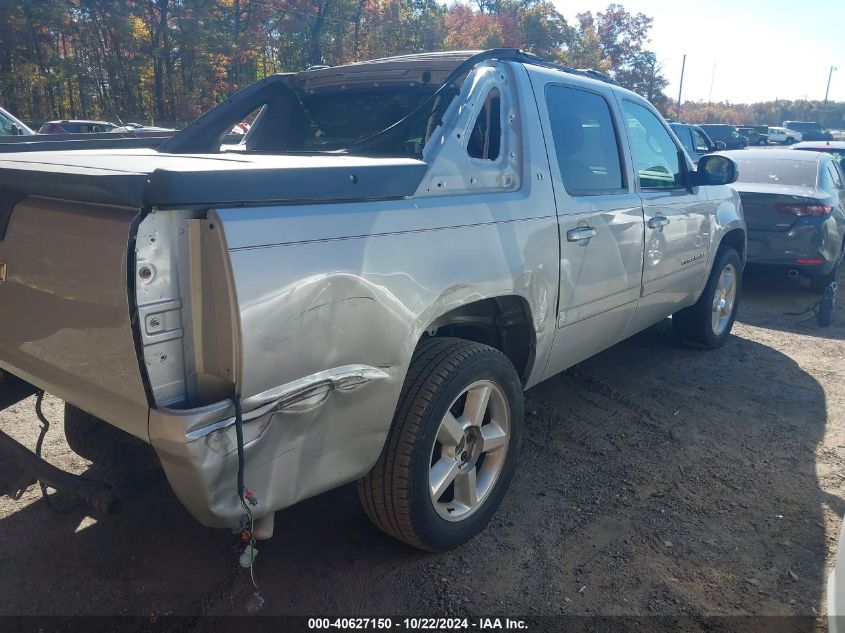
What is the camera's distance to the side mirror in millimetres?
4773

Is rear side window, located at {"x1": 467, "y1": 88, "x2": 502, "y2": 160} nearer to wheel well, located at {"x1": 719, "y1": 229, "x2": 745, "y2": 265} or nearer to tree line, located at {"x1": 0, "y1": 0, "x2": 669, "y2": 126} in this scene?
wheel well, located at {"x1": 719, "y1": 229, "x2": 745, "y2": 265}

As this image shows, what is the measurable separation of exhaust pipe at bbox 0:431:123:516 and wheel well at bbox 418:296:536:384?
1351 millimetres

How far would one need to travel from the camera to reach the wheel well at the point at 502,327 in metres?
3.00

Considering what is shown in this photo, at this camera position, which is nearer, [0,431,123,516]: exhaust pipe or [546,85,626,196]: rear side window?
[0,431,123,516]: exhaust pipe

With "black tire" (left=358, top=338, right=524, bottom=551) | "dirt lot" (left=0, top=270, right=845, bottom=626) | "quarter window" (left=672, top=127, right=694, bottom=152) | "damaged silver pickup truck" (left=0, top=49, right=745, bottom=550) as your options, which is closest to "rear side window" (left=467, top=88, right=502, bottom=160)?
"damaged silver pickup truck" (left=0, top=49, right=745, bottom=550)

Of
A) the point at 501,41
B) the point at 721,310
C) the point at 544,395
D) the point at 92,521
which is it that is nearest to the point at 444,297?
the point at 92,521

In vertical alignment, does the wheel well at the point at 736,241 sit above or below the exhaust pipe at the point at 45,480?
above

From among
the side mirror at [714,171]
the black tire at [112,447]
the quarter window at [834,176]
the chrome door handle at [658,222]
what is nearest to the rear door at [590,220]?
the chrome door handle at [658,222]

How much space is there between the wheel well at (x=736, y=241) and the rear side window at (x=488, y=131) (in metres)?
3.28

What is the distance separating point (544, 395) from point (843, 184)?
6.46 meters

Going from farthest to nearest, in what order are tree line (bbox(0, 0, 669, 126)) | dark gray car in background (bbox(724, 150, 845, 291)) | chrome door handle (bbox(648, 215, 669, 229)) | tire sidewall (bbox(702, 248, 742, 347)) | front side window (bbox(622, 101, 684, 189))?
1. tree line (bbox(0, 0, 669, 126))
2. dark gray car in background (bbox(724, 150, 845, 291))
3. tire sidewall (bbox(702, 248, 742, 347))
4. front side window (bbox(622, 101, 684, 189))
5. chrome door handle (bbox(648, 215, 669, 229))

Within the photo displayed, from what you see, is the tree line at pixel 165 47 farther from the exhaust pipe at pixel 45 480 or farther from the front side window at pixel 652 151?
the exhaust pipe at pixel 45 480

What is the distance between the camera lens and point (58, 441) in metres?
3.69

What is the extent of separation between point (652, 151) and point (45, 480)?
3.91 m
